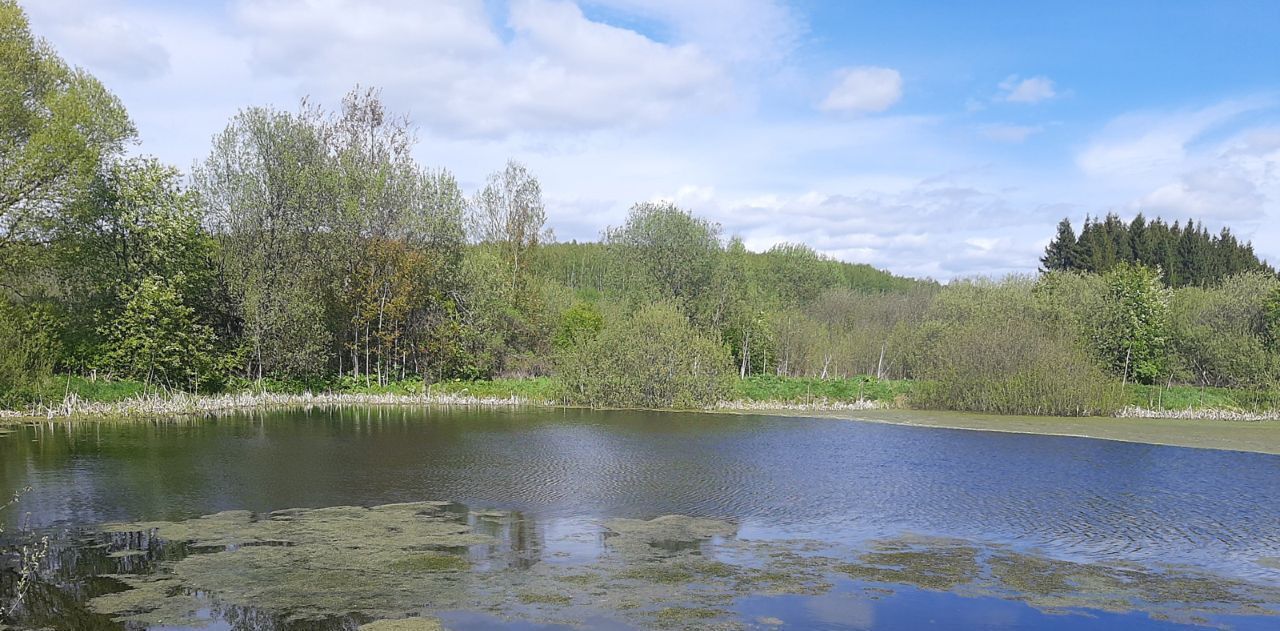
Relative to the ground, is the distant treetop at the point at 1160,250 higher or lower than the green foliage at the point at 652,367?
higher

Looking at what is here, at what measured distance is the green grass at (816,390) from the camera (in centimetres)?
3653

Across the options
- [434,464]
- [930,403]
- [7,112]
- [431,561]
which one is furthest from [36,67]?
[930,403]

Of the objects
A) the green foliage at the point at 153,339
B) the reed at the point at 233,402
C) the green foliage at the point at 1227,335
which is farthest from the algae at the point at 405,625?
the green foliage at the point at 1227,335

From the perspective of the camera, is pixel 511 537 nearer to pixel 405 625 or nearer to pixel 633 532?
pixel 633 532

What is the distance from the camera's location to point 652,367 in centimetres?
3397

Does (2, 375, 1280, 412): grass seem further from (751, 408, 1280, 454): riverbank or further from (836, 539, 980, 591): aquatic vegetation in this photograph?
(836, 539, 980, 591): aquatic vegetation

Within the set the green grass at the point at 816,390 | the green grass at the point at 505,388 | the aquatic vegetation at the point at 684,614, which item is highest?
the green grass at the point at 505,388

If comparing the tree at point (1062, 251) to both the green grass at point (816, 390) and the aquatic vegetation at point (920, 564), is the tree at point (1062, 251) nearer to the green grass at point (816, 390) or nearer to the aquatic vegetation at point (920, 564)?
the green grass at point (816, 390)

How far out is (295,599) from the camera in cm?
918

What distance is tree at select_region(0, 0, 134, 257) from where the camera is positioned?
2677 cm

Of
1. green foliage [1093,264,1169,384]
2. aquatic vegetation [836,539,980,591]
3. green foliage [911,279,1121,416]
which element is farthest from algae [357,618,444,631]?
green foliage [1093,264,1169,384]

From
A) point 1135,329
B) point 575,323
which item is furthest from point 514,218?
point 1135,329

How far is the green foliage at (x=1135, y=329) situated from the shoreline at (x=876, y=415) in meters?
8.71

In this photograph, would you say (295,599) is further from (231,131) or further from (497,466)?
(231,131)
